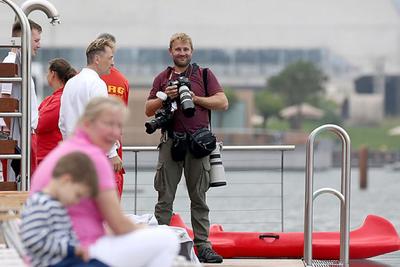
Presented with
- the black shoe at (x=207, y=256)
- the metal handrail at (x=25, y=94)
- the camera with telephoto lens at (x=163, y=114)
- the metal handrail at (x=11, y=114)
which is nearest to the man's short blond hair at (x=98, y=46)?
the metal handrail at (x=25, y=94)

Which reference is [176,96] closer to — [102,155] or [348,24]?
[102,155]

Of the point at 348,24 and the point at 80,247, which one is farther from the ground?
the point at 348,24

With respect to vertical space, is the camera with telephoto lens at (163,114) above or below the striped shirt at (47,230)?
above

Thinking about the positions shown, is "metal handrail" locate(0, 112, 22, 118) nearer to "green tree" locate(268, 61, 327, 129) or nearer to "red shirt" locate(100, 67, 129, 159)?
"red shirt" locate(100, 67, 129, 159)

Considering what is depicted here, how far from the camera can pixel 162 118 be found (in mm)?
8523

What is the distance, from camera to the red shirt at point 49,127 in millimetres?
8812

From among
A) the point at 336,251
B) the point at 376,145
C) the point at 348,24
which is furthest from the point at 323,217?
the point at 348,24

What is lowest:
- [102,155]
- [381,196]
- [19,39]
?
[381,196]

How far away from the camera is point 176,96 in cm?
845

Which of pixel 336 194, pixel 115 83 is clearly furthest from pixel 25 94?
pixel 336 194

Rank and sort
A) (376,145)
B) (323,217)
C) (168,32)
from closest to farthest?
1. (323,217)
2. (376,145)
3. (168,32)

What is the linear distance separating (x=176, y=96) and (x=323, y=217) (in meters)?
21.4

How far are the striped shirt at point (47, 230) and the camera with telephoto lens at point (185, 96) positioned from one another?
3185 mm

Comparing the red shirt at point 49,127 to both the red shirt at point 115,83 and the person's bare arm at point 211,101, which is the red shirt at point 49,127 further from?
the person's bare arm at point 211,101
